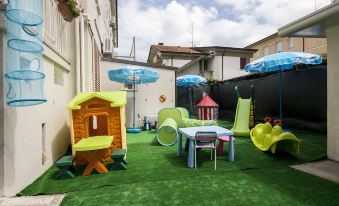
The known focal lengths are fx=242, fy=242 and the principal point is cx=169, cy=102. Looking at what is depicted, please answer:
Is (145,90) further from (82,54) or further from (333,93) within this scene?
(333,93)

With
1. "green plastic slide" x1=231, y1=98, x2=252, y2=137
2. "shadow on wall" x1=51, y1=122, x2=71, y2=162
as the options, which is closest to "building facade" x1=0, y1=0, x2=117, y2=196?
"shadow on wall" x1=51, y1=122, x2=71, y2=162

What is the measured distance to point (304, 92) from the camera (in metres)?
8.88

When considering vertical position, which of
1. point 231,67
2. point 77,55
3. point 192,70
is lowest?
point 77,55

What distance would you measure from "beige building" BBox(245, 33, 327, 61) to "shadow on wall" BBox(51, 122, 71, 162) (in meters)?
23.1

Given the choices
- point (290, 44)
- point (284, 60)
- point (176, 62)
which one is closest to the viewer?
point (284, 60)

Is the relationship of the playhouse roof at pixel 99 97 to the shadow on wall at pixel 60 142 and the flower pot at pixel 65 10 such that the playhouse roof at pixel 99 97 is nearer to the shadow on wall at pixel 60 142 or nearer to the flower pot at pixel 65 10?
the shadow on wall at pixel 60 142

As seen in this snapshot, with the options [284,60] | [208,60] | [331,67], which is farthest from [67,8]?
[208,60]

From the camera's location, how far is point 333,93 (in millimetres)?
5023

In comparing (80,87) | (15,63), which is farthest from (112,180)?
(80,87)

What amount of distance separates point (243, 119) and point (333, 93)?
3765 mm

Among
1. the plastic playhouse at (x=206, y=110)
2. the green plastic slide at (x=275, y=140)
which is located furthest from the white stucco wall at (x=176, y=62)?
the green plastic slide at (x=275, y=140)

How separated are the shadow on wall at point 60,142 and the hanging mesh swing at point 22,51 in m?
2.43

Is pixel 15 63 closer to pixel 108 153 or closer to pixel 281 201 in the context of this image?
pixel 108 153

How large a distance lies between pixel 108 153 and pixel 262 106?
8135mm
